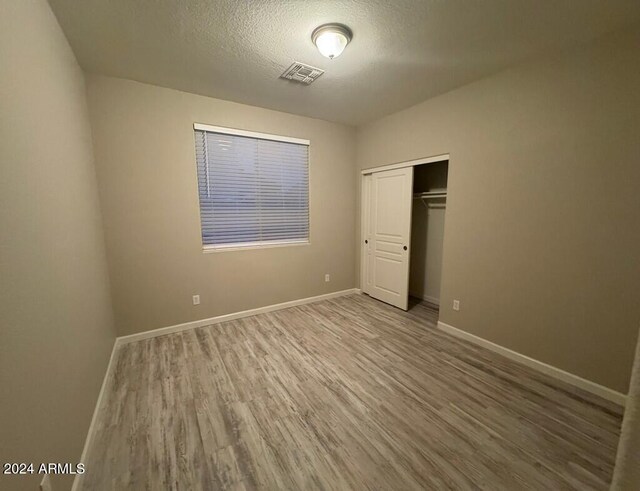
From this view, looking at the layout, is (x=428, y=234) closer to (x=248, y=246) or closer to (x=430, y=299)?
(x=430, y=299)

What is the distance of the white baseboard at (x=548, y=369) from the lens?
196 centimetres

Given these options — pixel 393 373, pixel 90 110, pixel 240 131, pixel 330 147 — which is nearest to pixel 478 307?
pixel 393 373

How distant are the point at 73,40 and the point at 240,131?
4.92ft

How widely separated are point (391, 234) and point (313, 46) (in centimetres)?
240

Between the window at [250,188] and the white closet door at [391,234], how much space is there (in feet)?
3.42

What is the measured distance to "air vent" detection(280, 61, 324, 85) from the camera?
2354mm

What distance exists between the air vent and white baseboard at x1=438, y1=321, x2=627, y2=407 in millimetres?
3029

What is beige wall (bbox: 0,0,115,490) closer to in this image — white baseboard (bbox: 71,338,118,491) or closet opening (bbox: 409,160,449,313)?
white baseboard (bbox: 71,338,118,491)

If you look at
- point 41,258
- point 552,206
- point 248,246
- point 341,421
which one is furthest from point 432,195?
point 41,258

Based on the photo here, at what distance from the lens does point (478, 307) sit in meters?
2.72

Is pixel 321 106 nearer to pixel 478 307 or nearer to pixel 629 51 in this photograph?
pixel 629 51

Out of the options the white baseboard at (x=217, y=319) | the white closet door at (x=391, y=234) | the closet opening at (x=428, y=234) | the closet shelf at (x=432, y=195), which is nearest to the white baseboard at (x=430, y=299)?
the closet opening at (x=428, y=234)

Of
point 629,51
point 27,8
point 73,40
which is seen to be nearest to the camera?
point 27,8

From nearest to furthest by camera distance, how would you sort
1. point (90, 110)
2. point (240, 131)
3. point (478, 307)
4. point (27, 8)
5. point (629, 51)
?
1. point (27, 8)
2. point (629, 51)
3. point (90, 110)
4. point (478, 307)
5. point (240, 131)
